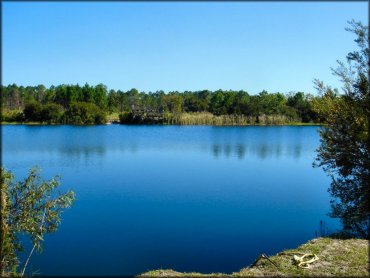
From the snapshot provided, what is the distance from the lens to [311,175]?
2662 centimetres

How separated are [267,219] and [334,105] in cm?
531

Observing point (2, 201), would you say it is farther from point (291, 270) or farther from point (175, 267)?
point (291, 270)

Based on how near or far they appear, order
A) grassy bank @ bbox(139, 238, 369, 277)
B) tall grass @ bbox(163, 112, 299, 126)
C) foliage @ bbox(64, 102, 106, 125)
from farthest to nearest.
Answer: foliage @ bbox(64, 102, 106, 125) < tall grass @ bbox(163, 112, 299, 126) < grassy bank @ bbox(139, 238, 369, 277)

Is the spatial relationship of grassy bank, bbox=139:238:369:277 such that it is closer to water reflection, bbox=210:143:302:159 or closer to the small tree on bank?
the small tree on bank

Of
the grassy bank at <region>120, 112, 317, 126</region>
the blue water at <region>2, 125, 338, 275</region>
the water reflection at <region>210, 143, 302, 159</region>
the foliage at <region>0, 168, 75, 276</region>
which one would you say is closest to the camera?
the foliage at <region>0, 168, 75, 276</region>

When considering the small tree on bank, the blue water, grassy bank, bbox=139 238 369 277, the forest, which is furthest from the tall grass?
grassy bank, bbox=139 238 369 277

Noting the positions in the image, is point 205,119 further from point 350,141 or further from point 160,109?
point 350,141

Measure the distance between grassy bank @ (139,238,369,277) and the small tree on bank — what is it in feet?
8.16

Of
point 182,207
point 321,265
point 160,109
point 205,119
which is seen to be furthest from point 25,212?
point 160,109

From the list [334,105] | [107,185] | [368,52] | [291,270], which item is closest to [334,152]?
[334,105]

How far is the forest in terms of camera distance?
262 ft

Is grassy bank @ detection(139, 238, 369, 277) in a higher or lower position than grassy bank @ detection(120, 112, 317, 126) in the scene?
lower

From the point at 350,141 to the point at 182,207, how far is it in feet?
26.0

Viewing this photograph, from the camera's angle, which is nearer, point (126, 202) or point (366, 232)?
point (366, 232)
